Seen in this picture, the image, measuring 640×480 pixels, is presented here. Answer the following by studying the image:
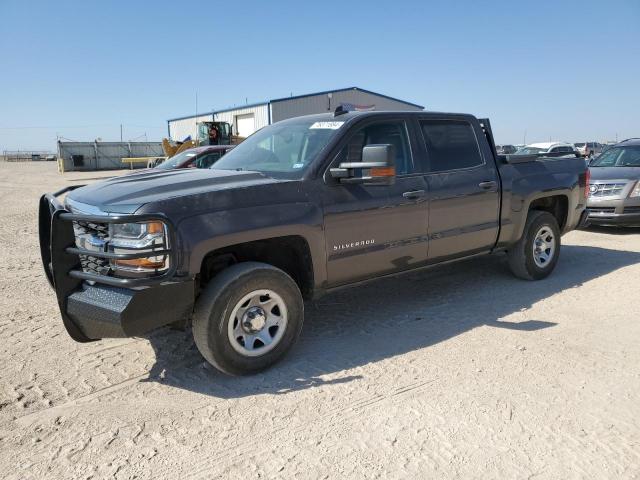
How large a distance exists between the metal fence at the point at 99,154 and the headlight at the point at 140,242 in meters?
41.4

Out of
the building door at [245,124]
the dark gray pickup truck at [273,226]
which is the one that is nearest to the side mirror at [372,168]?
the dark gray pickup truck at [273,226]

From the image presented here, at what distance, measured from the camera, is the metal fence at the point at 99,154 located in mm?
43031

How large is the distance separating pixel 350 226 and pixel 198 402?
1.71 metres

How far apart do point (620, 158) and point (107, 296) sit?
401 inches

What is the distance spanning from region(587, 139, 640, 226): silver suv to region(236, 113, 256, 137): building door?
103 ft

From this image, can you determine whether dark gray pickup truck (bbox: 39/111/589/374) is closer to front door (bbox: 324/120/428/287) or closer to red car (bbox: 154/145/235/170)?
front door (bbox: 324/120/428/287)

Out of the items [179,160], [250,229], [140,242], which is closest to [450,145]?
[250,229]

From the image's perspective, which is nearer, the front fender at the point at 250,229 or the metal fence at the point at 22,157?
the front fender at the point at 250,229

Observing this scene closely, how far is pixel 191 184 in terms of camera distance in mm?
3625

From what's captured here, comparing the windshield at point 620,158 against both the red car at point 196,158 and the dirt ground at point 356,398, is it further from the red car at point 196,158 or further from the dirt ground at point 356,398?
the red car at point 196,158

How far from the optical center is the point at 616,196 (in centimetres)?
877

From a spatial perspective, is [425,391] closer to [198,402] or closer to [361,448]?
[361,448]

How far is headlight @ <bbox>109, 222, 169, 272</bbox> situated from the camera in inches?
123

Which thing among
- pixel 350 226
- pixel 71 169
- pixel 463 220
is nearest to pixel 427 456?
pixel 350 226
